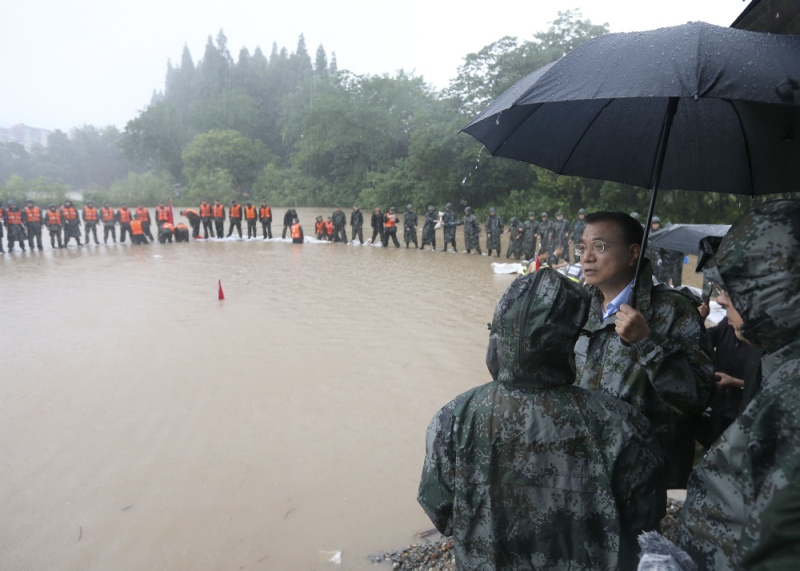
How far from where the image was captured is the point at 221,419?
16.4 ft

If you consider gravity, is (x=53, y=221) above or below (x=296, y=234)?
above

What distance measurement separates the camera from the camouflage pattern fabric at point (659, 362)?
6.45ft

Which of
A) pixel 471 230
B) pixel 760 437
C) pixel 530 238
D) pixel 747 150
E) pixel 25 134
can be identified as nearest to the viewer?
pixel 760 437

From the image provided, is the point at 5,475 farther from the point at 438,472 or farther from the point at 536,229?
the point at 536,229

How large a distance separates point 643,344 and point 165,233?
20451 mm

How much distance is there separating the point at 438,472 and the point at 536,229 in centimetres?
1565

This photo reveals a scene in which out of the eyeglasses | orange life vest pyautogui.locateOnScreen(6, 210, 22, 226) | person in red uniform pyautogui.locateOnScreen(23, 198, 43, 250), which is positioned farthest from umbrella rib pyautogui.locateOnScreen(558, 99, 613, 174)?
person in red uniform pyautogui.locateOnScreen(23, 198, 43, 250)

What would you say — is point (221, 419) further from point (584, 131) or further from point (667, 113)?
point (667, 113)

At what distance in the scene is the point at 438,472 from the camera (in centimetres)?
168

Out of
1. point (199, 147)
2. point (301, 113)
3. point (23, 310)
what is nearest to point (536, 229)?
point (23, 310)

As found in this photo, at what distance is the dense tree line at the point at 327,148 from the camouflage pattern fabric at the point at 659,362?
1086 millimetres

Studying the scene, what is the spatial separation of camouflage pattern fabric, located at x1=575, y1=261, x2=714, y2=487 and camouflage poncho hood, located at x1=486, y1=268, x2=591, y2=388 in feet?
1.78

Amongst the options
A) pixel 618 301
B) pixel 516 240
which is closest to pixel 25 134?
pixel 516 240

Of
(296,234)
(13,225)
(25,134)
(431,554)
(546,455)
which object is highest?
(25,134)
